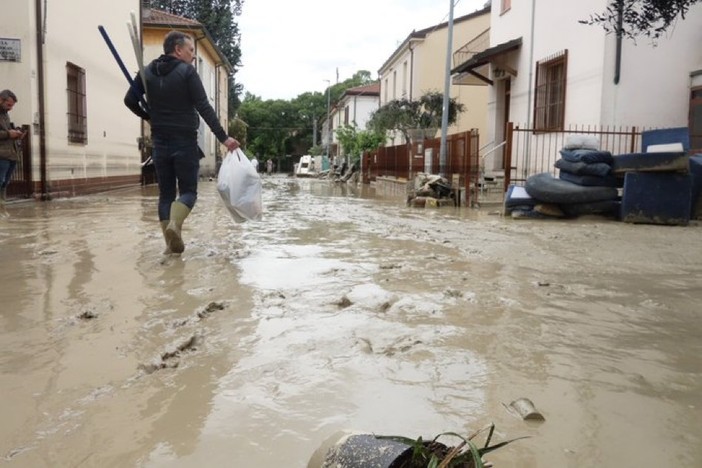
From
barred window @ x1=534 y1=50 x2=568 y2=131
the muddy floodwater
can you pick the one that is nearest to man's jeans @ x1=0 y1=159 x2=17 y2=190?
the muddy floodwater

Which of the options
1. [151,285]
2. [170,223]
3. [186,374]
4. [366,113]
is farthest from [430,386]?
[366,113]

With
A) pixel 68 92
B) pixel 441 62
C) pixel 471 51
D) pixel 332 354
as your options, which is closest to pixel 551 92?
pixel 471 51

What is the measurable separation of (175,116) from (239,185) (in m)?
0.73

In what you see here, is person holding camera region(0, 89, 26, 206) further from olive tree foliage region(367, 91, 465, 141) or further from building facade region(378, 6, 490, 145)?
building facade region(378, 6, 490, 145)

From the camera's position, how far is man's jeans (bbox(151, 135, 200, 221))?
Answer: 5031mm

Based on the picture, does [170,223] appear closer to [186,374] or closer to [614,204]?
[186,374]

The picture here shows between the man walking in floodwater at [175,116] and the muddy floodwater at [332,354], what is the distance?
1.56 ft

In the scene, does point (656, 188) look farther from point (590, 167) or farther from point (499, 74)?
point (499, 74)

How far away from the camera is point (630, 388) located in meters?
2.38

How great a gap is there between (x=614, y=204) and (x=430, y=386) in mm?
7664

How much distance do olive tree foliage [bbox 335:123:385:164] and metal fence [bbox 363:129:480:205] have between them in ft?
13.9

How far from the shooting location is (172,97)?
4949 mm

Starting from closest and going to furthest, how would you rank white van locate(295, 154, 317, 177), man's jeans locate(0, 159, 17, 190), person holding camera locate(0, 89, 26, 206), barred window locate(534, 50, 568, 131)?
person holding camera locate(0, 89, 26, 206) → man's jeans locate(0, 159, 17, 190) → barred window locate(534, 50, 568, 131) → white van locate(295, 154, 317, 177)

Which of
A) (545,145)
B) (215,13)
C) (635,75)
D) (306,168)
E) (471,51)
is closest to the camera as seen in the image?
(635,75)
